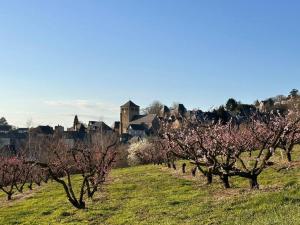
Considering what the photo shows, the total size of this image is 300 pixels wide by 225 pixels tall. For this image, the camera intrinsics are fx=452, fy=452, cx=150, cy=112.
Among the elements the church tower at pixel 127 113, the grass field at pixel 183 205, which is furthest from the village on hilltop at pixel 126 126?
the grass field at pixel 183 205

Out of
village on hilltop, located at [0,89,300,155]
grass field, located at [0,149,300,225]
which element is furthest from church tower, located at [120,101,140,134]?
grass field, located at [0,149,300,225]

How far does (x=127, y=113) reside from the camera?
477ft

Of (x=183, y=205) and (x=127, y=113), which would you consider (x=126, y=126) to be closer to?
(x=127, y=113)

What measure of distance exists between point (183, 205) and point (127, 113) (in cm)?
12714

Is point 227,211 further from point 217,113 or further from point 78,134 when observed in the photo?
point 78,134

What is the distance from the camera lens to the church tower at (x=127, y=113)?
144 m

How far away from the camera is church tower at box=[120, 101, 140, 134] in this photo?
144125mm

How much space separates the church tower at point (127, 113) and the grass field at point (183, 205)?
115 metres

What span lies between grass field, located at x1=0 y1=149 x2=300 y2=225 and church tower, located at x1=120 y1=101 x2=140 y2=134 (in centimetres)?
11451

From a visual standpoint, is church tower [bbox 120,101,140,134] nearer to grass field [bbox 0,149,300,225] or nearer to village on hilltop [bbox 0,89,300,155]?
village on hilltop [bbox 0,89,300,155]

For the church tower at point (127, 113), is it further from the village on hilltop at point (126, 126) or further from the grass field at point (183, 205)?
the grass field at point (183, 205)

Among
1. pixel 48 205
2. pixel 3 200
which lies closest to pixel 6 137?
pixel 3 200

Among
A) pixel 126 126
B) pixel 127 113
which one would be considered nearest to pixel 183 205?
pixel 126 126

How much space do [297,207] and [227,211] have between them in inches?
98.2
